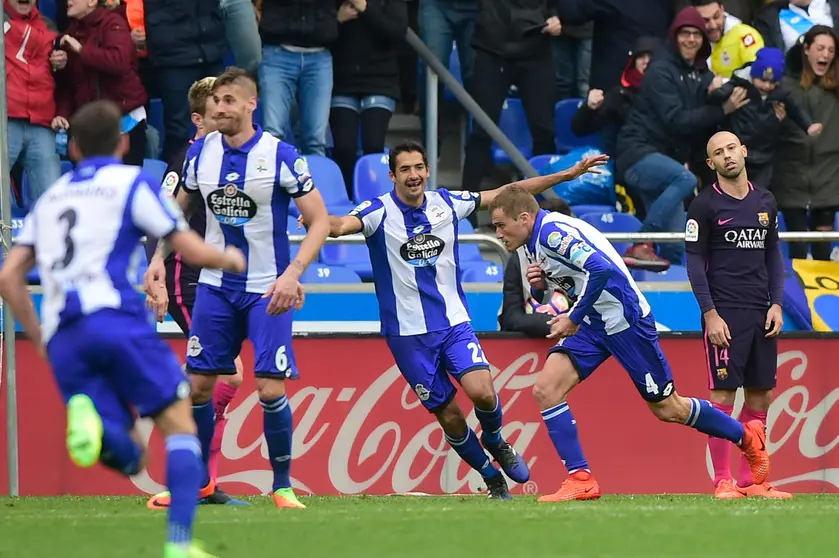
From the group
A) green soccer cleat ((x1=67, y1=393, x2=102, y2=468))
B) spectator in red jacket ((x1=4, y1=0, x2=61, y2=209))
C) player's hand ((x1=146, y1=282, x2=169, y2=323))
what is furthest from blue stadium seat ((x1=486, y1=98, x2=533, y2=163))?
green soccer cleat ((x1=67, y1=393, x2=102, y2=468))

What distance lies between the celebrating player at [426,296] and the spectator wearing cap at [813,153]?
164 inches

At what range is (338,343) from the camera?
10477 millimetres

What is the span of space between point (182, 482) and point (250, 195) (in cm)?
272

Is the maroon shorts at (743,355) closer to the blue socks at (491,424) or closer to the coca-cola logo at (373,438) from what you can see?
the blue socks at (491,424)

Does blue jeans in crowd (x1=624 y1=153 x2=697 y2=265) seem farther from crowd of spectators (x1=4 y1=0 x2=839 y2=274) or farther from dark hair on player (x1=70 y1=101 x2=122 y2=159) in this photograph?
dark hair on player (x1=70 y1=101 x2=122 y2=159)

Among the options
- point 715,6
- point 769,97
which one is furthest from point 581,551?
point 715,6

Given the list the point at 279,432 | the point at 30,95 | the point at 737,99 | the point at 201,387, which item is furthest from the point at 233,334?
the point at 737,99

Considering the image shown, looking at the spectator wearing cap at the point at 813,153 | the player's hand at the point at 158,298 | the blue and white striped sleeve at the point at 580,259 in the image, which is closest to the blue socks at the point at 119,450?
the player's hand at the point at 158,298

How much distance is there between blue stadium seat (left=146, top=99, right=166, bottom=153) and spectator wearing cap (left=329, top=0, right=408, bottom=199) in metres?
1.52

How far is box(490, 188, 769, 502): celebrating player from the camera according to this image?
8523mm

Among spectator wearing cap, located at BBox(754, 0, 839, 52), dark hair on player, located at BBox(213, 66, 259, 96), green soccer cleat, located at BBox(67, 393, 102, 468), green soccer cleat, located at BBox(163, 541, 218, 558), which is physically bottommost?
green soccer cleat, located at BBox(163, 541, 218, 558)

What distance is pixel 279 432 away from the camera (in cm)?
810

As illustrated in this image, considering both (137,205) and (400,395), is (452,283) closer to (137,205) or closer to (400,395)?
(400,395)

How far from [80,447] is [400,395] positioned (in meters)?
5.33
